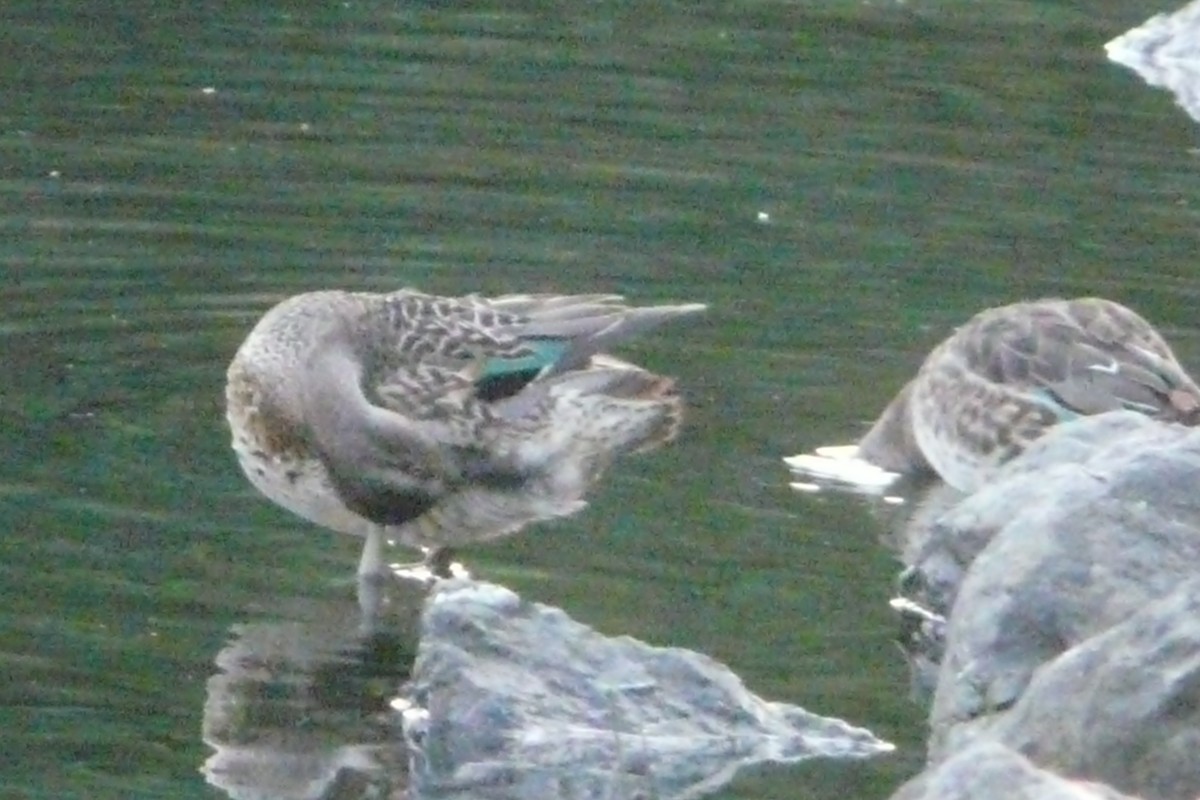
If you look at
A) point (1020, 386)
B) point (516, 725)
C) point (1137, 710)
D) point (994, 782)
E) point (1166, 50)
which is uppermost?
point (994, 782)

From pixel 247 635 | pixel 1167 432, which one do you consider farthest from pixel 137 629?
pixel 1167 432

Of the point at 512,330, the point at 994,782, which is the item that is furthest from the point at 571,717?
the point at 512,330

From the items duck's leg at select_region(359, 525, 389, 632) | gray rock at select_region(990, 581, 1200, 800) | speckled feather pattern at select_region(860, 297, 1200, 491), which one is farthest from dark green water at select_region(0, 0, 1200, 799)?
gray rock at select_region(990, 581, 1200, 800)

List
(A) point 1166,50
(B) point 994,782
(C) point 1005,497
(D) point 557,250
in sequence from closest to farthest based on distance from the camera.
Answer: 1. (B) point 994,782
2. (C) point 1005,497
3. (D) point 557,250
4. (A) point 1166,50

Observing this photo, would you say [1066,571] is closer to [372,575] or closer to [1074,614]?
[1074,614]

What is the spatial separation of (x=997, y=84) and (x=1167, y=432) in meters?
9.57

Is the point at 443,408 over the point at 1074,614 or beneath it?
beneath

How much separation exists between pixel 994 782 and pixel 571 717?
2.21 m

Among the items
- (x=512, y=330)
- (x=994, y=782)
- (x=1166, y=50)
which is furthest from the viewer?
(x=1166, y=50)

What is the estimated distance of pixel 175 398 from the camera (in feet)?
35.9

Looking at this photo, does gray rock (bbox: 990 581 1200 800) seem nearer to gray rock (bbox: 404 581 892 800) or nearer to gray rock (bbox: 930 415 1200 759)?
gray rock (bbox: 930 415 1200 759)

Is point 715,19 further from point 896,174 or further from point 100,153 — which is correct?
point 100,153

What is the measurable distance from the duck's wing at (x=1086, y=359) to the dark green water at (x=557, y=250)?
789 mm

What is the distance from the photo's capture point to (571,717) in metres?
7.68
